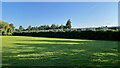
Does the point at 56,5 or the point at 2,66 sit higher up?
the point at 56,5

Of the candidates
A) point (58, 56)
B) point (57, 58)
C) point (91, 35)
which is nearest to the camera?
point (57, 58)

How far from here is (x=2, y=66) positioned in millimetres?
6250

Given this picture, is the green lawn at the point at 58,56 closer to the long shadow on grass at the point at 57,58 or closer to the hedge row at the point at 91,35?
the long shadow on grass at the point at 57,58

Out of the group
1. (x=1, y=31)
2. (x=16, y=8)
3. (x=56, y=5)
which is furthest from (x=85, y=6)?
(x=1, y=31)

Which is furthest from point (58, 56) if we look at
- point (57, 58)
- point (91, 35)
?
point (91, 35)

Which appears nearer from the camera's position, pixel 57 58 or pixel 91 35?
pixel 57 58

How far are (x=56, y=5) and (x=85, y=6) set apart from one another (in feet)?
21.1

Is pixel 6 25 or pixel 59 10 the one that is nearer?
pixel 59 10

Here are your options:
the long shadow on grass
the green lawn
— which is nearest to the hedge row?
the green lawn

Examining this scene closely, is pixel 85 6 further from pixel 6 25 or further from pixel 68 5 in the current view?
pixel 6 25

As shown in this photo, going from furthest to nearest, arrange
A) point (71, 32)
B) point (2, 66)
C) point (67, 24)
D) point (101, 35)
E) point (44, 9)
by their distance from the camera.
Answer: point (67, 24) → point (44, 9) → point (71, 32) → point (101, 35) → point (2, 66)

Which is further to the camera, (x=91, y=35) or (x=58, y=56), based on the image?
(x=91, y=35)

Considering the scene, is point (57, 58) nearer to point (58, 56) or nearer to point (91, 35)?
point (58, 56)

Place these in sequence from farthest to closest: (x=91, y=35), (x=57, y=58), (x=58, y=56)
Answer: (x=91, y=35) < (x=58, y=56) < (x=57, y=58)
